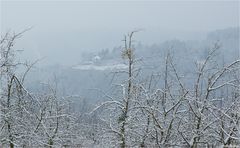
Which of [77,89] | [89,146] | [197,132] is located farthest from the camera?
[77,89]

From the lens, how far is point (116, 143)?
9.29 m

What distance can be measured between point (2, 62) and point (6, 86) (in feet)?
2.85

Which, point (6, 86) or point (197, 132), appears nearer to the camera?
point (197, 132)

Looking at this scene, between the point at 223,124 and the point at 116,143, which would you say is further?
the point at 116,143

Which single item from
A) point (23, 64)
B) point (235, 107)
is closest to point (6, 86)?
point (23, 64)

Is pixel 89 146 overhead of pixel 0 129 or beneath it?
beneath

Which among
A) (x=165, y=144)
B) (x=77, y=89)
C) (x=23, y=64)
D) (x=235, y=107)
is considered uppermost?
(x=23, y=64)

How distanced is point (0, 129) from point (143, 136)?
113 inches

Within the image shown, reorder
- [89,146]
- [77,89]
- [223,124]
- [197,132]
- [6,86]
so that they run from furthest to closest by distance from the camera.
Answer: [77,89] → [89,146] → [6,86] → [223,124] → [197,132]

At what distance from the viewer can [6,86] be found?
26.9ft

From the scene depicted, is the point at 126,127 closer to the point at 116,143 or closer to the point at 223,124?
the point at 116,143

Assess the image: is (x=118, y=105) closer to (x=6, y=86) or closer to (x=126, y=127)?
(x=126, y=127)

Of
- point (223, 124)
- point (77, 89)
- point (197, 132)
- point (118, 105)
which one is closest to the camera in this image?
point (197, 132)

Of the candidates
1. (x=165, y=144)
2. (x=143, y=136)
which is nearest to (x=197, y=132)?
(x=165, y=144)
